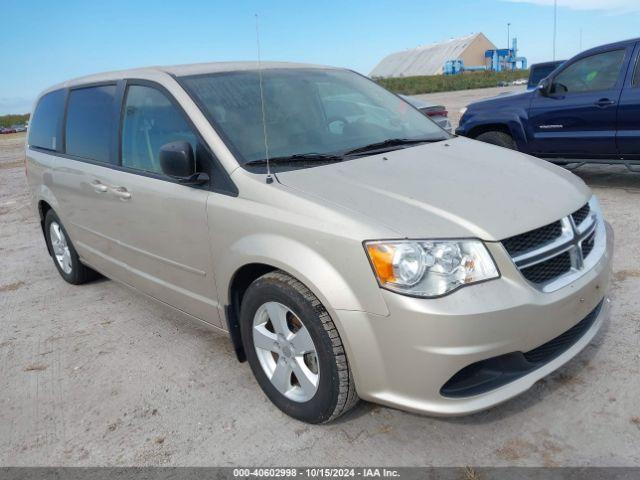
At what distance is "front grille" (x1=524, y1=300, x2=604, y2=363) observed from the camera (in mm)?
2428

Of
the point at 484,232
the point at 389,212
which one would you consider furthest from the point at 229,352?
the point at 484,232

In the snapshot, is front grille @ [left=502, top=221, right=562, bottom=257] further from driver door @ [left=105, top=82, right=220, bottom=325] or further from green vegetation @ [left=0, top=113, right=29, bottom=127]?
green vegetation @ [left=0, top=113, right=29, bottom=127]

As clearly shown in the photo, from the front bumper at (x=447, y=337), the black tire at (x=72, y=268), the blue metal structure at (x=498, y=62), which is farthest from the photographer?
the blue metal structure at (x=498, y=62)

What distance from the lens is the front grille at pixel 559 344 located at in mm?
2428

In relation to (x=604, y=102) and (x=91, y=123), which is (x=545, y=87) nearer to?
(x=604, y=102)

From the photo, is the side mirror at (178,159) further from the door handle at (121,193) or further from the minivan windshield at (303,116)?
the door handle at (121,193)

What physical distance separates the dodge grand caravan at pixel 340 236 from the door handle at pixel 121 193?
0.07 feet

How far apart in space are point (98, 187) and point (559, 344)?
3017 millimetres

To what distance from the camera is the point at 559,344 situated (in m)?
2.52

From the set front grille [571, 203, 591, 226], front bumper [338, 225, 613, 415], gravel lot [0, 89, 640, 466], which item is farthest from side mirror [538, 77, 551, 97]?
front bumper [338, 225, 613, 415]

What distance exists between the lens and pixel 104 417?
2.96 m

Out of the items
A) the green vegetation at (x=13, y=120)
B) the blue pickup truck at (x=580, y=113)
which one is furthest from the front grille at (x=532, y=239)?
the green vegetation at (x=13, y=120)

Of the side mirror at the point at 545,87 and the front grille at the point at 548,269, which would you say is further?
the side mirror at the point at 545,87

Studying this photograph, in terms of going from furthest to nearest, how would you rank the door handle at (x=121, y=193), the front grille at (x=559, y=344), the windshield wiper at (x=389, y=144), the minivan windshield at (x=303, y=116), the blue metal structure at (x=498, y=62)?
the blue metal structure at (x=498, y=62)
the door handle at (x=121, y=193)
the windshield wiper at (x=389, y=144)
the minivan windshield at (x=303, y=116)
the front grille at (x=559, y=344)
